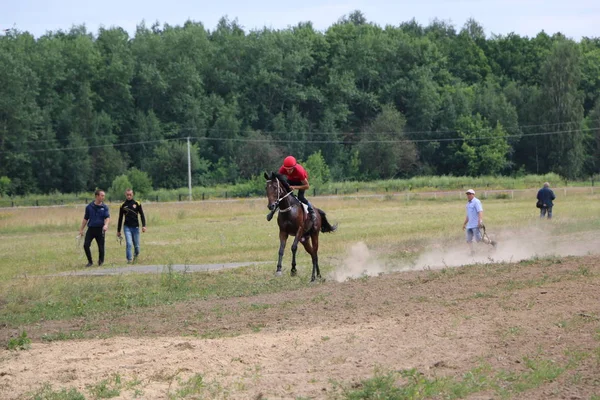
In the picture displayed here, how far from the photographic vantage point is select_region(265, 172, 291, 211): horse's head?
20594 mm

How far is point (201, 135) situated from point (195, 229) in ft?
202

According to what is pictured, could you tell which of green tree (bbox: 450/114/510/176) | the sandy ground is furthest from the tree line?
the sandy ground

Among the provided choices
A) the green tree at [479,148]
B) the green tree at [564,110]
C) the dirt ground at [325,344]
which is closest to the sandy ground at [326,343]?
the dirt ground at [325,344]

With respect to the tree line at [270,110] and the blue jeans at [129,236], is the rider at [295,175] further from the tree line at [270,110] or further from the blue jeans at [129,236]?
the tree line at [270,110]

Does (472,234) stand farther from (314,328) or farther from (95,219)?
(314,328)

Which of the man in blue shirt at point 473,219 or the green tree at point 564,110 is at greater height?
the green tree at point 564,110

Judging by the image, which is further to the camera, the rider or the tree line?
the tree line

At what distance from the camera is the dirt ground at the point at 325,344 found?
11.1 meters

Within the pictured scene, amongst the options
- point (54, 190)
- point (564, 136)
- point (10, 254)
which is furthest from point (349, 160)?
point (10, 254)

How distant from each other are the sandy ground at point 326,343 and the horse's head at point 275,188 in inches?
128

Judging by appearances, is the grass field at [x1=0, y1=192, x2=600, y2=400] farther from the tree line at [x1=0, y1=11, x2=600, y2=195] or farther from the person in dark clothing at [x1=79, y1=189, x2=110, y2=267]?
the tree line at [x1=0, y1=11, x2=600, y2=195]

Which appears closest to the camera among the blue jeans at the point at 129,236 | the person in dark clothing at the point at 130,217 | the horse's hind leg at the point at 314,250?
the horse's hind leg at the point at 314,250

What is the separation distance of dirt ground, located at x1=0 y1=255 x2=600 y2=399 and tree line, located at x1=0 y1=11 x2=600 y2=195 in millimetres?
76074

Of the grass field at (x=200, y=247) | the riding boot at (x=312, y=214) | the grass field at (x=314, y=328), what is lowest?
the grass field at (x=200, y=247)
